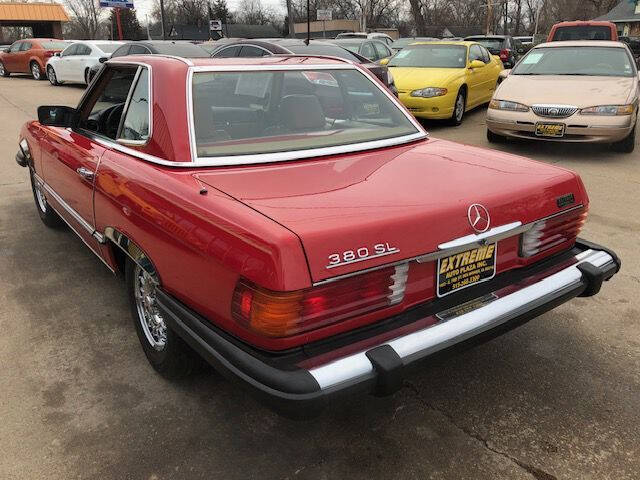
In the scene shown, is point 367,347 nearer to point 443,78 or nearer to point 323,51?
point 443,78

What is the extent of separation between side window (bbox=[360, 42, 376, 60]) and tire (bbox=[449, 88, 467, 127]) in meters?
3.92

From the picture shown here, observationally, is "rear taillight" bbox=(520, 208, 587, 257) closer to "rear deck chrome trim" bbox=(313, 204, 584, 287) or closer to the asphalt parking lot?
"rear deck chrome trim" bbox=(313, 204, 584, 287)

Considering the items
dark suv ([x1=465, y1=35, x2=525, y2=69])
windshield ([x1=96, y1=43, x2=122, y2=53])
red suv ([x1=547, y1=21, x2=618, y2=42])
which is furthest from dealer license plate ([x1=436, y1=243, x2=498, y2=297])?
windshield ([x1=96, y1=43, x2=122, y2=53])

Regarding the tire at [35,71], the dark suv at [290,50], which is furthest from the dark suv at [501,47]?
the tire at [35,71]

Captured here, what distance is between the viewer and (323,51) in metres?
10.2

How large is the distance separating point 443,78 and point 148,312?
7.74 m

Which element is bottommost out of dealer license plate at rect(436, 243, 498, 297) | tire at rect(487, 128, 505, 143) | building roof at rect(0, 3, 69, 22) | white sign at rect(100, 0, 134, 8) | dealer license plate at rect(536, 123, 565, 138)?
tire at rect(487, 128, 505, 143)

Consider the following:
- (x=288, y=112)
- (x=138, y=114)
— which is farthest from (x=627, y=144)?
(x=138, y=114)

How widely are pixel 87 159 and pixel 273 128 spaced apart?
1129mm

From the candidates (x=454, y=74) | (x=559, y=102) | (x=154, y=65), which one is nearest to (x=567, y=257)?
(x=154, y=65)

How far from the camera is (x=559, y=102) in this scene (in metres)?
7.14

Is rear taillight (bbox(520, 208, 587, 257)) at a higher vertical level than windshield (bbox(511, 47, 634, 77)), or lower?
lower

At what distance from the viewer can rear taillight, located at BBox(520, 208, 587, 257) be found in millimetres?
2467

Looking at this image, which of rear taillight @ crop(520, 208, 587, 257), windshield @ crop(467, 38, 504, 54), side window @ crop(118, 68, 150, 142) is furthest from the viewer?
windshield @ crop(467, 38, 504, 54)
